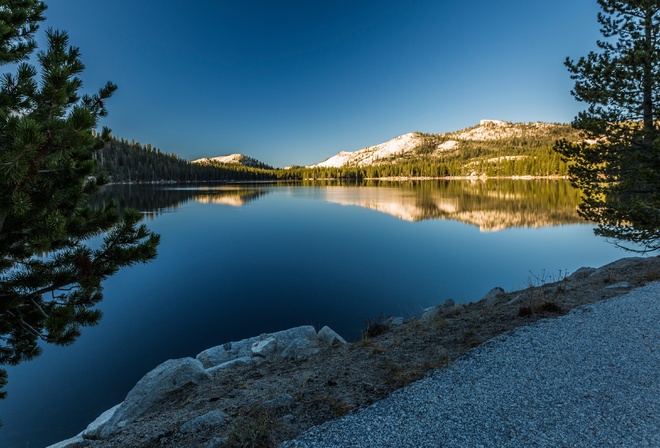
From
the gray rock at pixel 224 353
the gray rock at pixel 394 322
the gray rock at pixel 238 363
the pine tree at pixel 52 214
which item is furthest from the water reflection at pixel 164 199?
the pine tree at pixel 52 214

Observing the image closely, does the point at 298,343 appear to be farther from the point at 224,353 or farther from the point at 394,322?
the point at 394,322

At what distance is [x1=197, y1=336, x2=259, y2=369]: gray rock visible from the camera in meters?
10.6

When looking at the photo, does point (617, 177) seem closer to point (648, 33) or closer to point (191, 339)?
point (648, 33)

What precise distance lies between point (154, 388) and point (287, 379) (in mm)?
3444

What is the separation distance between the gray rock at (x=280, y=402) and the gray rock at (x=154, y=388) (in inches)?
133

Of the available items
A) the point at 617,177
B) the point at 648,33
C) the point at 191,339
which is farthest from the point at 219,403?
the point at 648,33

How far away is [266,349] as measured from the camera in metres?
10.4

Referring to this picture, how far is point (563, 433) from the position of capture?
4555 millimetres

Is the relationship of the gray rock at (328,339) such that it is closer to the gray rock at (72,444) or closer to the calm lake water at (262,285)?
the calm lake water at (262,285)

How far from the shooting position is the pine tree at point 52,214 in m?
3.65

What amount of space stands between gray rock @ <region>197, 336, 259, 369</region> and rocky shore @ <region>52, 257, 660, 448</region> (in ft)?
0.12

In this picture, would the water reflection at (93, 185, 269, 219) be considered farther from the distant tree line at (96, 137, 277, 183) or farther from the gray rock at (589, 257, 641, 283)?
the distant tree line at (96, 137, 277, 183)

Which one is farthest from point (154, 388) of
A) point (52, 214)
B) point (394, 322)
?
point (394, 322)

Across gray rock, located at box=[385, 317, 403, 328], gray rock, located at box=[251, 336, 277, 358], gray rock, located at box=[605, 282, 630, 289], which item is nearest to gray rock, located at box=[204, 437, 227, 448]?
gray rock, located at box=[251, 336, 277, 358]
